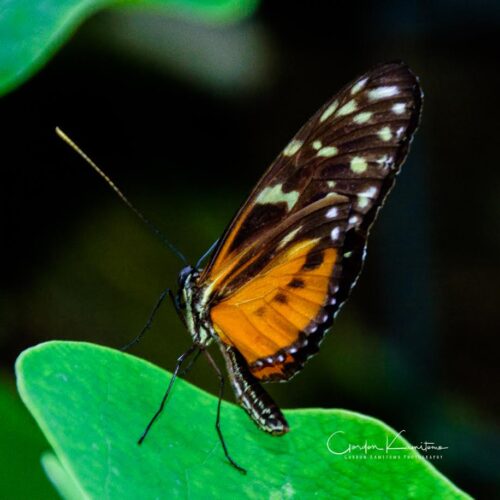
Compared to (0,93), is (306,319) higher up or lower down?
lower down

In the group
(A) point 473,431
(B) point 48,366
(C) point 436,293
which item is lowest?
(A) point 473,431

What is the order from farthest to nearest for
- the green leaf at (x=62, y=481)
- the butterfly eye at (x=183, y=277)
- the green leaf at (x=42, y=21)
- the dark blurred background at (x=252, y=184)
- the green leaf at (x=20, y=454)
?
the dark blurred background at (x=252, y=184) < the butterfly eye at (x=183, y=277) < the green leaf at (x=20, y=454) < the green leaf at (x=42, y=21) < the green leaf at (x=62, y=481)

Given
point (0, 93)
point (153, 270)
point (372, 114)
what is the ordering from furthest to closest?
point (153, 270), point (372, 114), point (0, 93)

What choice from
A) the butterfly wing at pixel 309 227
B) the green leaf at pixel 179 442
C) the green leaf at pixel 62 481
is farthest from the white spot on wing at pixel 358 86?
the green leaf at pixel 62 481

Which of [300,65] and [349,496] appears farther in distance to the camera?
[300,65]

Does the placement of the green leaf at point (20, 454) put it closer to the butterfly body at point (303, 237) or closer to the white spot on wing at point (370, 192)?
the butterfly body at point (303, 237)

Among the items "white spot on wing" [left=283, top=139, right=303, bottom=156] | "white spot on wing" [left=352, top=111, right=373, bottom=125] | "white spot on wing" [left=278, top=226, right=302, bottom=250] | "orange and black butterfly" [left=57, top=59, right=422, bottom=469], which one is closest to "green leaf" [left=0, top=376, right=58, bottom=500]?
"orange and black butterfly" [left=57, top=59, right=422, bottom=469]

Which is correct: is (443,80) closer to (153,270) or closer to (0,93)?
(153,270)

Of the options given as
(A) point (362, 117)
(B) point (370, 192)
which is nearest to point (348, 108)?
(A) point (362, 117)

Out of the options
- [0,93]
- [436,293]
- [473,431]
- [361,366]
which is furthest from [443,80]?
[0,93]
